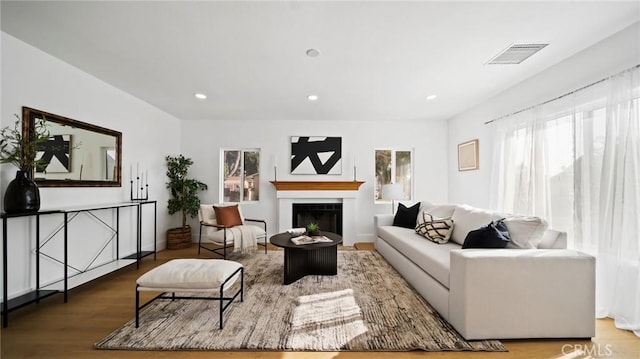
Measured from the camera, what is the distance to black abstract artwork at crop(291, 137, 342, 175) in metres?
5.22

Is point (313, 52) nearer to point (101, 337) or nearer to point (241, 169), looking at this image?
point (101, 337)

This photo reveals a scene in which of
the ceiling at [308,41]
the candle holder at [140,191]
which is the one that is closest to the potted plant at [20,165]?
the ceiling at [308,41]

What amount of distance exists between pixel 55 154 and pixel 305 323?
3097mm

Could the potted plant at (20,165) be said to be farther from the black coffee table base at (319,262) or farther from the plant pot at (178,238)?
the black coffee table base at (319,262)

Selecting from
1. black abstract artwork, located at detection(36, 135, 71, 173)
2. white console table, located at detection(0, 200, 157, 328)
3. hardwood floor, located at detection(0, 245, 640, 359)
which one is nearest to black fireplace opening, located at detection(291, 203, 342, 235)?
white console table, located at detection(0, 200, 157, 328)

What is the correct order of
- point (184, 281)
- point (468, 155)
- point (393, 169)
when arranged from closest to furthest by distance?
point (184, 281), point (468, 155), point (393, 169)

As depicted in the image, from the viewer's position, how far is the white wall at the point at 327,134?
17.1 ft

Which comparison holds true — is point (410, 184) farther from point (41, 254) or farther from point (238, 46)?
point (41, 254)

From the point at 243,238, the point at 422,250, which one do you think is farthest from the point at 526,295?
the point at 243,238

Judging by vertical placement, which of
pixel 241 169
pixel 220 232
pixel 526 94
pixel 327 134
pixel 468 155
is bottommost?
pixel 220 232

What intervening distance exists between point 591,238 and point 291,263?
9.57ft

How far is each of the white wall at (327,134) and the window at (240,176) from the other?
0.15 meters

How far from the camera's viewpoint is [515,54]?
2.58m

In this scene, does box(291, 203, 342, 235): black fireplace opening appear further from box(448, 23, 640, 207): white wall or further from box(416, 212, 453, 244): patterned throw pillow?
box(448, 23, 640, 207): white wall
